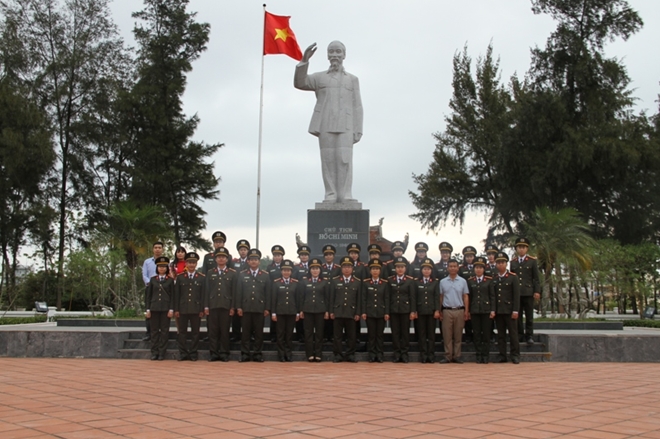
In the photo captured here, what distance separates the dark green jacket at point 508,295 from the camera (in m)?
8.59

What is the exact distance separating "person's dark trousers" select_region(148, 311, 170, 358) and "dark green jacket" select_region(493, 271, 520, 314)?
433cm

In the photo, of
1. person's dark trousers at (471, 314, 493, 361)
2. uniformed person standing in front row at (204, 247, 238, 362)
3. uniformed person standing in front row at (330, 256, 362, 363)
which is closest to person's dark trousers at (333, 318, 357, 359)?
uniformed person standing in front row at (330, 256, 362, 363)

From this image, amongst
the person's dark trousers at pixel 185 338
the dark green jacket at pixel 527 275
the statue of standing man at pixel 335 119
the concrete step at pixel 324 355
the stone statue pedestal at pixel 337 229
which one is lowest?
the concrete step at pixel 324 355

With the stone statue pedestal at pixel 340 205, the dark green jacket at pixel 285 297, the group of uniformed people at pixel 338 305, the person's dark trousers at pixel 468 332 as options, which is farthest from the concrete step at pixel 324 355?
the stone statue pedestal at pixel 340 205

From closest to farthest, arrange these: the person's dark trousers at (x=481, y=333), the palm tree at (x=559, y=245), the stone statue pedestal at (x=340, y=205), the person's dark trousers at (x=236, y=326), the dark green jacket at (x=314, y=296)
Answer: the person's dark trousers at (x=481, y=333) < the dark green jacket at (x=314, y=296) < the person's dark trousers at (x=236, y=326) < the stone statue pedestal at (x=340, y=205) < the palm tree at (x=559, y=245)

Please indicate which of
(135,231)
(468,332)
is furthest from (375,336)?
(135,231)

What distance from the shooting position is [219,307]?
8.78 m

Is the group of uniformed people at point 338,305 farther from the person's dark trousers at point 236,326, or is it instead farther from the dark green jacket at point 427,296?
the person's dark trousers at point 236,326

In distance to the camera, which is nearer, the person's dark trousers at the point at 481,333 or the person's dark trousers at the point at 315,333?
the person's dark trousers at the point at 481,333

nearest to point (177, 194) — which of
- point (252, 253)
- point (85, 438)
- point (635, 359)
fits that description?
point (252, 253)

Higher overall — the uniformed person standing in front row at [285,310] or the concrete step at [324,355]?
the uniformed person standing in front row at [285,310]

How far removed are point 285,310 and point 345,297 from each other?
0.80m

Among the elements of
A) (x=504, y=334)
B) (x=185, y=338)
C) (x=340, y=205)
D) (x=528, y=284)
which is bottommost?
(x=185, y=338)

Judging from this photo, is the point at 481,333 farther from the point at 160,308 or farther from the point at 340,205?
the point at 160,308
